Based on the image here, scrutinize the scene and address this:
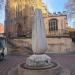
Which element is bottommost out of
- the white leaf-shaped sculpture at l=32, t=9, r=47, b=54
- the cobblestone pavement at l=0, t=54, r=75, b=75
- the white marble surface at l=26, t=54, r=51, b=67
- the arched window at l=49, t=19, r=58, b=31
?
the cobblestone pavement at l=0, t=54, r=75, b=75

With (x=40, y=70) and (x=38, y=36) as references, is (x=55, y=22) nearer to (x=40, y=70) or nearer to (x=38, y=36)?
(x=38, y=36)

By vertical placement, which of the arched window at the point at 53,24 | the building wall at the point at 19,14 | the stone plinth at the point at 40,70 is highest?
the building wall at the point at 19,14

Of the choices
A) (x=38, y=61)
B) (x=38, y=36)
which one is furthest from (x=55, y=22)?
(x=38, y=61)

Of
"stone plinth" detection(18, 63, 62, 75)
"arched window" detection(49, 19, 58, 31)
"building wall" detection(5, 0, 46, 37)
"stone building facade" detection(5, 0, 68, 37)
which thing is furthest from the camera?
"building wall" detection(5, 0, 46, 37)

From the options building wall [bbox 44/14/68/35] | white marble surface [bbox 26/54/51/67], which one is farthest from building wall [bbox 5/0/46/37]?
white marble surface [bbox 26/54/51/67]

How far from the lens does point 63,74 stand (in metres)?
8.72

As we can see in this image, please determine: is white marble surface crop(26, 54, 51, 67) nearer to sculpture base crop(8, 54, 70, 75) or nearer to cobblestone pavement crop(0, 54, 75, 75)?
sculpture base crop(8, 54, 70, 75)

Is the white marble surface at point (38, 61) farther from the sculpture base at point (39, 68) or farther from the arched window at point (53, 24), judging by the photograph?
the arched window at point (53, 24)

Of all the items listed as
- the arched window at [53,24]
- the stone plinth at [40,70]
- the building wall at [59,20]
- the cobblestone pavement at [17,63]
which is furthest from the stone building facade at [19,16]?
the stone plinth at [40,70]

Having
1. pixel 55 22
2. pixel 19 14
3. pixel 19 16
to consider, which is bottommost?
pixel 55 22

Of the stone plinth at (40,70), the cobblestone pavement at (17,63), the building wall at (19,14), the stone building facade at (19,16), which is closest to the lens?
the stone plinth at (40,70)

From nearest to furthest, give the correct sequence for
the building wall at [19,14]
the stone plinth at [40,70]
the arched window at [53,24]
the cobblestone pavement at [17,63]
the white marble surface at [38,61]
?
the stone plinth at [40,70] → the white marble surface at [38,61] → the cobblestone pavement at [17,63] → the arched window at [53,24] → the building wall at [19,14]

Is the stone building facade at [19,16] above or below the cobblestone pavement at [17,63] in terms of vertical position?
above

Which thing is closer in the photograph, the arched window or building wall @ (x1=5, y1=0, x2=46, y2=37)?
the arched window
